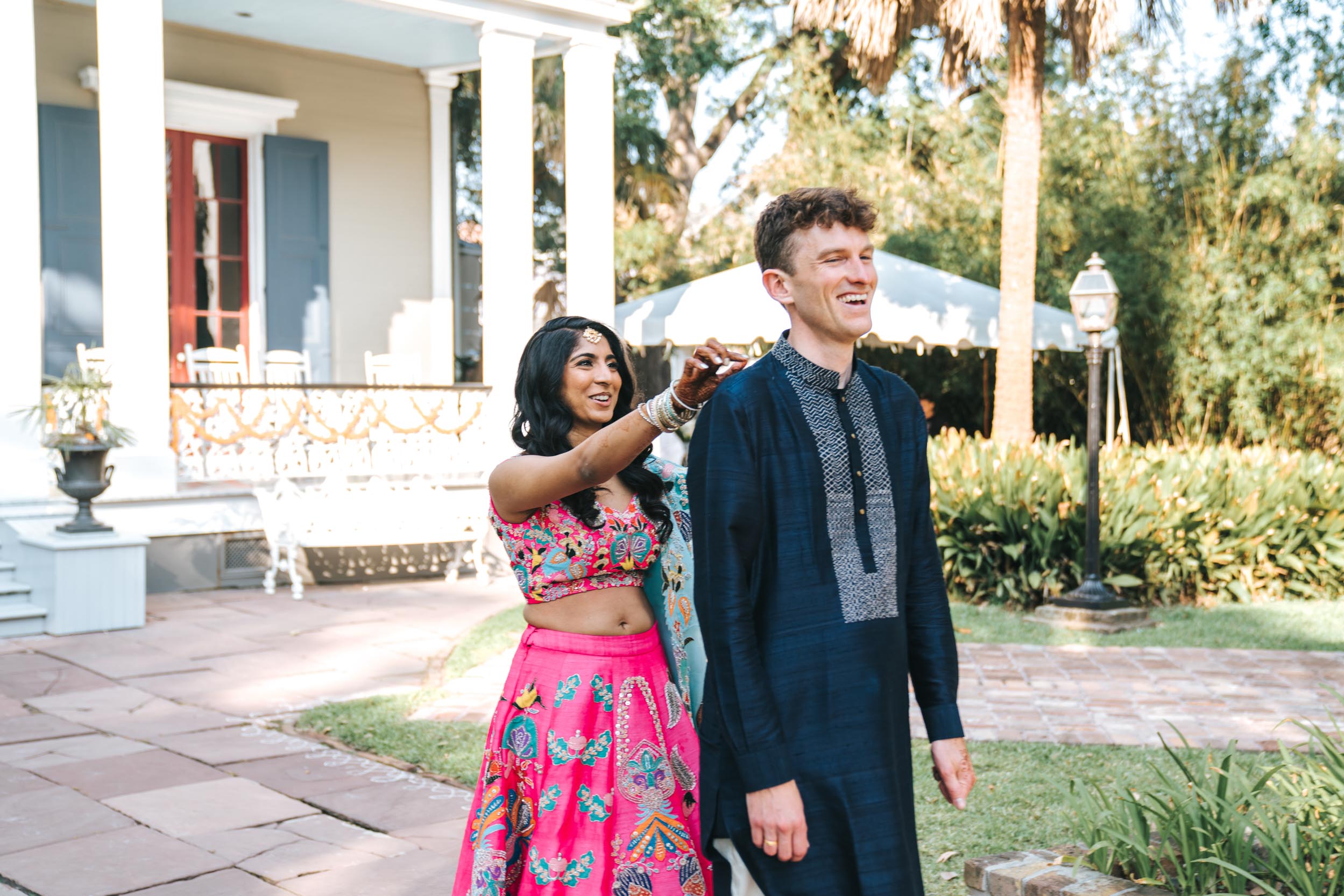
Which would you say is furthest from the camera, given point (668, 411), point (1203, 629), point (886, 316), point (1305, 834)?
point (886, 316)

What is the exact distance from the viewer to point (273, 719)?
5.97m

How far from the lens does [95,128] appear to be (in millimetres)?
10758

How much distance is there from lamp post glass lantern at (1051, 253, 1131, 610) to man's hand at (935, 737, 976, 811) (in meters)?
6.56

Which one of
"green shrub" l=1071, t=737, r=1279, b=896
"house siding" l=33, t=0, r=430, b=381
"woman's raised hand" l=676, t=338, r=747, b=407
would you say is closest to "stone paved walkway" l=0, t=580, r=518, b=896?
"green shrub" l=1071, t=737, r=1279, b=896

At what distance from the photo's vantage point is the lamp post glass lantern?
859 centimetres

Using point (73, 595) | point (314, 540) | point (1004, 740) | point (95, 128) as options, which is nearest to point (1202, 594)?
point (1004, 740)

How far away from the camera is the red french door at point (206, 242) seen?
11.7 metres

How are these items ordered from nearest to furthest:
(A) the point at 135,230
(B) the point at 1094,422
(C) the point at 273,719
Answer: (C) the point at 273,719, (B) the point at 1094,422, (A) the point at 135,230

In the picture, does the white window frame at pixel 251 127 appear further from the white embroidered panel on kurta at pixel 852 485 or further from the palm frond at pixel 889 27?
the white embroidered panel on kurta at pixel 852 485

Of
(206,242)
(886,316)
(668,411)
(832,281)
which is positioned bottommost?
(668,411)

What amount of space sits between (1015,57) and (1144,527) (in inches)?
192

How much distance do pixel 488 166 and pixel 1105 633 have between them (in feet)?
21.3

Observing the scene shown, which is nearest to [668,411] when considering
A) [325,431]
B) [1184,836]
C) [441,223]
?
[1184,836]

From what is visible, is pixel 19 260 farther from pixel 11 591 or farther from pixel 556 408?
pixel 556 408
